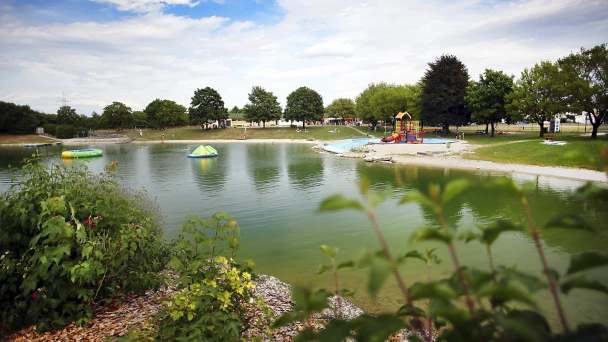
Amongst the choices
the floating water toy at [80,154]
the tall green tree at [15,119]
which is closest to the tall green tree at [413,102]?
the floating water toy at [80,154]

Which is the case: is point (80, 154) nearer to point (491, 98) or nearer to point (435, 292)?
point (435, 292)

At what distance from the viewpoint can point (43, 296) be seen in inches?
212

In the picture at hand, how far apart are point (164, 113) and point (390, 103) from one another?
66298 millimetres

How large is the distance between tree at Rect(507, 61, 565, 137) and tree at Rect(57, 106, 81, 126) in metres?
124

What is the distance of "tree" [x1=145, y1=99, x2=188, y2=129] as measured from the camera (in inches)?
4076

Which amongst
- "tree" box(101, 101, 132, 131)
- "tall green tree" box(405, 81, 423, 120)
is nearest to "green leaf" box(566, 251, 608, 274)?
"tall green tree" box(405, 81, 423, 120)

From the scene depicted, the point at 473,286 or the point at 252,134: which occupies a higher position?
the point at 252,134

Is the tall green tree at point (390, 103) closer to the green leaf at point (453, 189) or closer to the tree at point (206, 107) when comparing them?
the tree at point (206, 107)

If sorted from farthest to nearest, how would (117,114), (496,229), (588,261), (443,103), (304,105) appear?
(117,114), (304,105), (443,103), (496,229), (588,261)

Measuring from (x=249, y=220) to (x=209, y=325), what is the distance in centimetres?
1102

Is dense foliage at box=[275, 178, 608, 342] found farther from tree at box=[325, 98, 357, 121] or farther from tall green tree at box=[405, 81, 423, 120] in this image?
tree at box=[325, 98, 357, 121]

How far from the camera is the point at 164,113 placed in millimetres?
103312

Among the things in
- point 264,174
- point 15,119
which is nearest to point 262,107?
point 15,119

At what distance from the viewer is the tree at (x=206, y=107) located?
9631 centimetres
